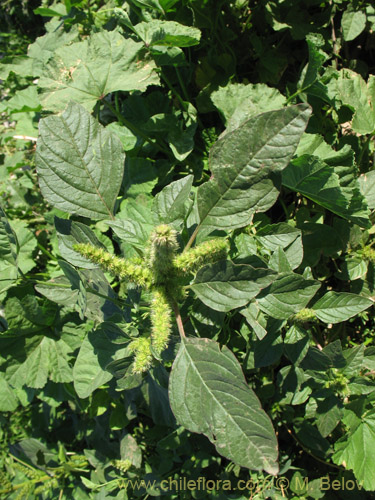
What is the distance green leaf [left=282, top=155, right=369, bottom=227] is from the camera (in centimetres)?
170

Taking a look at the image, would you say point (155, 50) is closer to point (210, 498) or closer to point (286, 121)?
point (286, 121)

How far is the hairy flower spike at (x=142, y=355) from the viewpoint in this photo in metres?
1.21

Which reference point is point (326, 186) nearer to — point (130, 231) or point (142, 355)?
point (130, 231)

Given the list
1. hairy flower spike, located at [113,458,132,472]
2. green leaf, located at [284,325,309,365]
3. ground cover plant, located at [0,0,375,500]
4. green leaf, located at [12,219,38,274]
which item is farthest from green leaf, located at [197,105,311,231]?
hairy flower spike, located at [113,458,132,472]

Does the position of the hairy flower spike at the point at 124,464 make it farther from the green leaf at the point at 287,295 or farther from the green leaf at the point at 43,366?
the green leaf at the point at 287,295

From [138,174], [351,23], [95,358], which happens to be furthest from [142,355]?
[351,23]

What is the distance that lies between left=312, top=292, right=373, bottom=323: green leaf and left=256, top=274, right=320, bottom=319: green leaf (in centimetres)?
30

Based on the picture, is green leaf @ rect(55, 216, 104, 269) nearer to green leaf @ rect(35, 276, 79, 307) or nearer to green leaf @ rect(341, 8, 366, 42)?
green leaf @ rect(35, 276, 79, 307)

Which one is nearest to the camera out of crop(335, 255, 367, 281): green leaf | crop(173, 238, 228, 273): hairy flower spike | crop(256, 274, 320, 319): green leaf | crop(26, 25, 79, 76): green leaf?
crop(173, 238, 228, 273): hairy flower spike

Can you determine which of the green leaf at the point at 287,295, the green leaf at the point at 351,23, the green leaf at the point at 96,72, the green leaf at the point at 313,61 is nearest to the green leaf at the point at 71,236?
the green leaf at the point at 287,295

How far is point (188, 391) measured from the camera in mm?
1293

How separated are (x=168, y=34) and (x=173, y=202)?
3.38ft

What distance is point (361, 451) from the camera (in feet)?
6.18

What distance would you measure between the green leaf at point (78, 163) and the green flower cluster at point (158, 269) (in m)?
0.40
